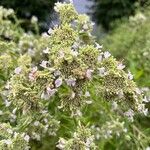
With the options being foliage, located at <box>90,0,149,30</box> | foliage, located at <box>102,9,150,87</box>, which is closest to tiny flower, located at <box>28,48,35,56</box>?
foliage, located at <box>102,9,150,87</box>

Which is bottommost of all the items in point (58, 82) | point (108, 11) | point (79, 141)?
point (79, 141)

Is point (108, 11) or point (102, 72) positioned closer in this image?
point (102, 72)

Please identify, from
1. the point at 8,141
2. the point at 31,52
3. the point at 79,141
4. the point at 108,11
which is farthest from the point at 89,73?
the point at 108,11

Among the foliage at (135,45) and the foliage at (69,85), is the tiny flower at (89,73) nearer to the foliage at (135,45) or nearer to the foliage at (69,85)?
the foliage at (69,85)

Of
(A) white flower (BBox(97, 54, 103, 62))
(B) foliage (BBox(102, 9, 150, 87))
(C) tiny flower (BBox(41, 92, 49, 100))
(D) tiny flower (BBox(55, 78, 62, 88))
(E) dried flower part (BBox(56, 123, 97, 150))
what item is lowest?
(E) dried flower part (BBox(56, 123, 97, 150))

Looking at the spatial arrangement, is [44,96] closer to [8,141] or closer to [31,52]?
[8,141]

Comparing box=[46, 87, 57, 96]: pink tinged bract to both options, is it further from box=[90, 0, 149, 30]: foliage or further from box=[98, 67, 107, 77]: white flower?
box=[90, 0, 149, 30]: foliage

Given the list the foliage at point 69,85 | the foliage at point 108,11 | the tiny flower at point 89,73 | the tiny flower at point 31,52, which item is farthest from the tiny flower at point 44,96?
the foliage at point 108,11

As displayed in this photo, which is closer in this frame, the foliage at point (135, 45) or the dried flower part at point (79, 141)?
the dried flower part at point (79, 141)

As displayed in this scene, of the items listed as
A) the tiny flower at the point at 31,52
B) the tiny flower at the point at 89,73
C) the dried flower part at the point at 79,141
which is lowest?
the dried flower part at the point at 79,141
